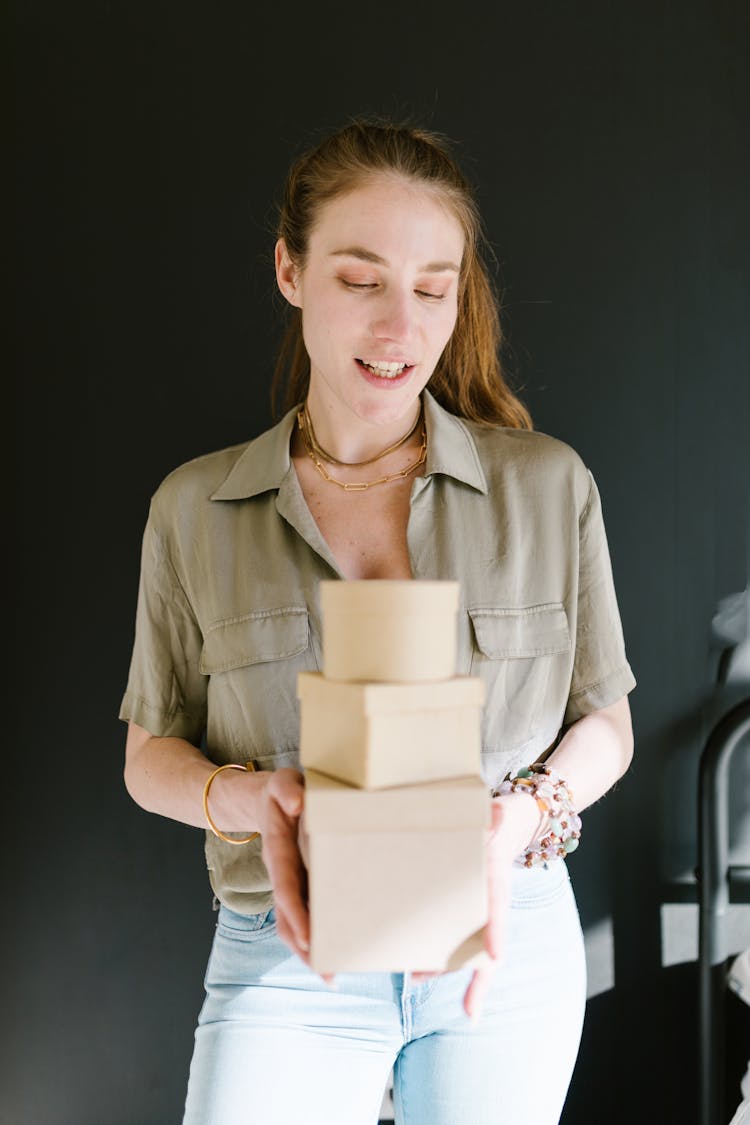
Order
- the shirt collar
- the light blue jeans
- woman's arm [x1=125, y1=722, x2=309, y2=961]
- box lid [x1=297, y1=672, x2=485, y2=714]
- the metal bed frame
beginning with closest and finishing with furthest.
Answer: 1. box lid [x1=297, y1=672, x2=485, y2=714]
2. woman's arm [x1=125, y1=722, x2=309, y2=961]
3. the light blue jeans
4. the shirt collar
5. the metal bed frame

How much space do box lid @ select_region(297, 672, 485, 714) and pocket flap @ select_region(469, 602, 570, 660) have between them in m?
0.39

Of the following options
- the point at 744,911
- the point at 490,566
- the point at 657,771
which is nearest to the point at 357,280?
the point at 490,566

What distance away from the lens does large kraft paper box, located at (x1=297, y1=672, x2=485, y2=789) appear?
31.6 inches

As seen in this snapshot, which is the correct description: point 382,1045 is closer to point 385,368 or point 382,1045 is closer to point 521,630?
point 521,630

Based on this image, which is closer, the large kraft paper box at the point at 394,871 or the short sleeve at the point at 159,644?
the large kraft paper box at the point at 394,871

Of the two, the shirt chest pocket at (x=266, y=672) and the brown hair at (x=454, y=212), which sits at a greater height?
the brown hair at (x=454, y=212)

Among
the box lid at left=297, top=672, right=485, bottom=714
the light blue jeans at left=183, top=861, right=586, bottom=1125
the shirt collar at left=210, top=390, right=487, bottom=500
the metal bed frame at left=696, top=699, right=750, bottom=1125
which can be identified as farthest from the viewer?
the metal bed frame at left=696, top=699, right=750, bottom=1125

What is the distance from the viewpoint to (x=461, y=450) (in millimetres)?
1311

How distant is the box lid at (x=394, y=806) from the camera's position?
0.81m

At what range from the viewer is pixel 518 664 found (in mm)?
1258

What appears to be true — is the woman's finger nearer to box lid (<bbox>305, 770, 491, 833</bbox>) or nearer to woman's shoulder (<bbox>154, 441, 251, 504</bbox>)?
box lid (<bbox>305, 770, 491, 833</bbox>)

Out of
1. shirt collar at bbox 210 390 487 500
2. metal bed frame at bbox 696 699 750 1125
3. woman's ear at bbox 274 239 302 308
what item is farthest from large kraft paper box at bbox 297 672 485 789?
metal bed frame at bbox 696 699 750 1125

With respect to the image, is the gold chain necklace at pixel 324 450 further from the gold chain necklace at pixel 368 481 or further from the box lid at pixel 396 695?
the box lid at pixel 396 695

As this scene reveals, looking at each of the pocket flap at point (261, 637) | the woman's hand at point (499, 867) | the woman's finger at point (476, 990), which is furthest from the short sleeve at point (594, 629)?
the woman's finger at point (476, 990)
